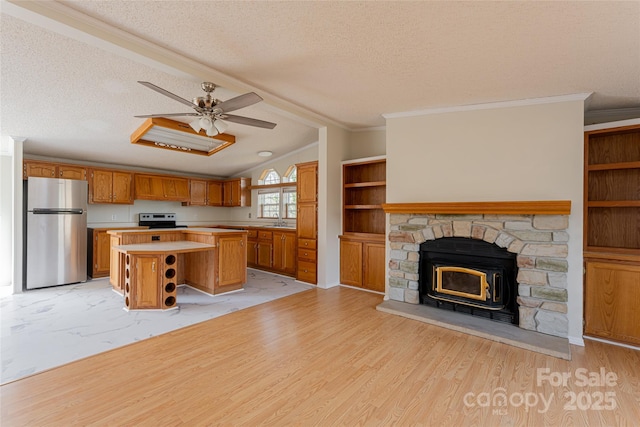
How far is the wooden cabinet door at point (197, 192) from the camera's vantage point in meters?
6.81

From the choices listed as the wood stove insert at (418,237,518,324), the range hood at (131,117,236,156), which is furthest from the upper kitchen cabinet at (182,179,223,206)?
the wood stove insert at (418,237,518,324)

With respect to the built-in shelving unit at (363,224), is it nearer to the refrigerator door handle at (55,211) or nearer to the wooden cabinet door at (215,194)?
the wooden cabinet door at (215,194)

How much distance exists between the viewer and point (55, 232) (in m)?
4.70

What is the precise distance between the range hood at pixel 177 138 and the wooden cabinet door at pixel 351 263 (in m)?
2.72

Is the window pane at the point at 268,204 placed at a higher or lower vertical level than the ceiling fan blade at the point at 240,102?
lower

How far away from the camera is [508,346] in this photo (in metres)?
2.75

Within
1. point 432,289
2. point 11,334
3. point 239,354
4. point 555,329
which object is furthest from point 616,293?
point 11,334

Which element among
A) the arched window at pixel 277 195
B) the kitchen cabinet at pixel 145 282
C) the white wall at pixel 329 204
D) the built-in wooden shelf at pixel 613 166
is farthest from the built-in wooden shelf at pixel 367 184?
the kitchen cabinet at pixel 145 282

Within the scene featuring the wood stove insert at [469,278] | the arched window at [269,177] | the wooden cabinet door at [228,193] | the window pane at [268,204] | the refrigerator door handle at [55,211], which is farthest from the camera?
the wooden cabinet door at [228,193]

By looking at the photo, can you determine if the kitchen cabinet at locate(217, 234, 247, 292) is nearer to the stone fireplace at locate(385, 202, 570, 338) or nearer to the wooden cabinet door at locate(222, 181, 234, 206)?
the stone fireplace at locate(385, 202, 570, 338)

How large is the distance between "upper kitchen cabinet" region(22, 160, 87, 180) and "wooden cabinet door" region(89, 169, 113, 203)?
0.17m

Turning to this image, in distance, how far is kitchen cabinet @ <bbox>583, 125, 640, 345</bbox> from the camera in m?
2.73

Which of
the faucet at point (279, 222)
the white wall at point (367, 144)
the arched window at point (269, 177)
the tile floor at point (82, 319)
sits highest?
the white wall at point (367, 144)

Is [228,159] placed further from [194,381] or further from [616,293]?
[616,293]
